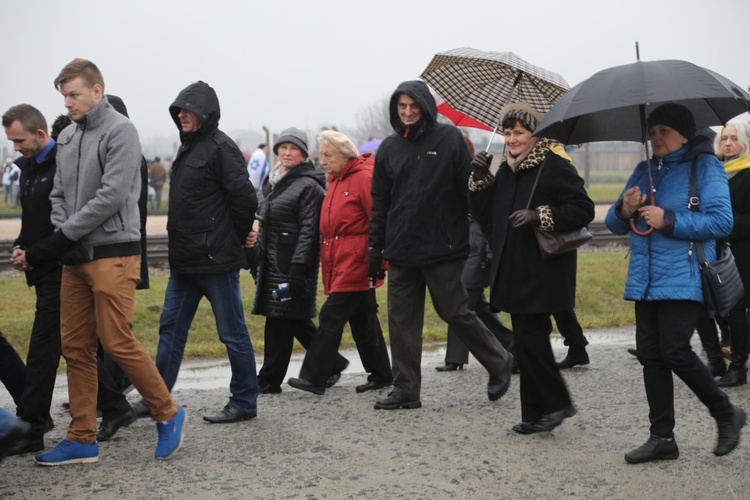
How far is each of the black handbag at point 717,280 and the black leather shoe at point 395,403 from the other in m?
2.29

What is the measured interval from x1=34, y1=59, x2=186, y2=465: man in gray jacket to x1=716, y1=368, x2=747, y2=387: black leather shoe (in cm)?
402

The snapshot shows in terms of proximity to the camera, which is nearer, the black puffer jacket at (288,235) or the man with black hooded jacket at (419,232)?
the man with black hooded jacket at (419,232)

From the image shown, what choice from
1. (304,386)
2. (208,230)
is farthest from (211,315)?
(208,230)

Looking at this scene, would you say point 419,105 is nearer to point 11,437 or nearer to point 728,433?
point 728,433

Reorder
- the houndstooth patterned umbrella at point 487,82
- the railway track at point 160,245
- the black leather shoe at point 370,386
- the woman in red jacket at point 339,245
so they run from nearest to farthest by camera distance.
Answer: the houndstooth patterned umbrella at point 487,82 < the woman in red jacket at point 339,245 < the black leather shoe at point 370,386 < the railway track at point 160,245

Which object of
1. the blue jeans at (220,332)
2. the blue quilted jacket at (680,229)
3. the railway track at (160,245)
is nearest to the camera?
the blue quilted jacket at (680,229)

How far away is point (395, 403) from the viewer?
719 centimetres

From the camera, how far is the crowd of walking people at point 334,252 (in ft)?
18.7

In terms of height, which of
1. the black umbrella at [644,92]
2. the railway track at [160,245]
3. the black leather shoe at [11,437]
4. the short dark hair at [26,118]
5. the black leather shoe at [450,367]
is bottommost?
the railway track at [160,245]

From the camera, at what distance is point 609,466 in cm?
564

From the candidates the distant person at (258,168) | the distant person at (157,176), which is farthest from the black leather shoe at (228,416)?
the distant person at (157,176)

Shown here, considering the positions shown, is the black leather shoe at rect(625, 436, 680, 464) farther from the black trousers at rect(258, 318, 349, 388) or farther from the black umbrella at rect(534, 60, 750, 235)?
the black trousers at rect(258, 318, 349, 388)

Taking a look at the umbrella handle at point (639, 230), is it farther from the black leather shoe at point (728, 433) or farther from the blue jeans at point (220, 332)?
the blue jeans at point (220, 332)

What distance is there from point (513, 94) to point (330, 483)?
3415mm
